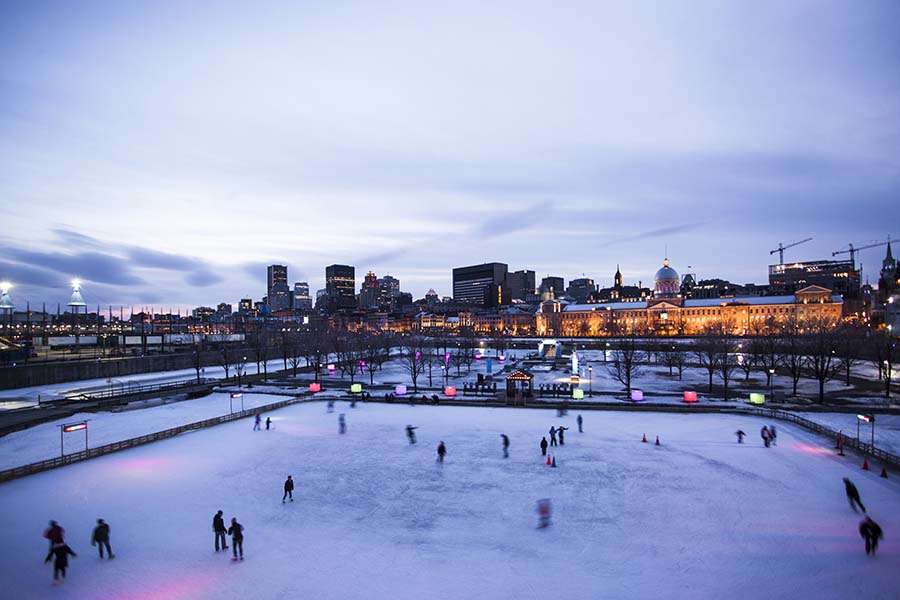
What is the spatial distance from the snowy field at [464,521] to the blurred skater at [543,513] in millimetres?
390

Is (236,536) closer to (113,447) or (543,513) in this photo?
(543,513)

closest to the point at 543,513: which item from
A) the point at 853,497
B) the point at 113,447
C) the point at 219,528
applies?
the point at 219,528

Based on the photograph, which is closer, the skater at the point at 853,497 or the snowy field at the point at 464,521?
the snowy field at the point at 464,521

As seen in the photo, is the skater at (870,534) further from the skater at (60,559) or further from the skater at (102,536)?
the skater at (60,559)

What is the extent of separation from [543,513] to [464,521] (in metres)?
2.90

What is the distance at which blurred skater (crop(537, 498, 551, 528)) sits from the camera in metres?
17.2

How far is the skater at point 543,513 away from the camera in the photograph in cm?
1720

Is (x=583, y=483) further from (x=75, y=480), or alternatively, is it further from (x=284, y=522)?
(x=75, y=480)

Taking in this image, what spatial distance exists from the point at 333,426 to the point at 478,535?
760 inches

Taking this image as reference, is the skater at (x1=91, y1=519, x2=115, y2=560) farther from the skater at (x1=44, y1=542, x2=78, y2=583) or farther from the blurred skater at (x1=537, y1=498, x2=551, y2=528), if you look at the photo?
the blurred skater at (x1=537, y1=498, x2=551, y2=528)

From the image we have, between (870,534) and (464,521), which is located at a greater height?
(870,534)

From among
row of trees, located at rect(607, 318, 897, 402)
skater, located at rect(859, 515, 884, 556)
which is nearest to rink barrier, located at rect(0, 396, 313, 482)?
skater, located at rect(859, 515, 884, 556)

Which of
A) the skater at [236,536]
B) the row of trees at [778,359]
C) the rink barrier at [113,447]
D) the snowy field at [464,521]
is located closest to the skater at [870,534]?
the snowy field at [464,521]

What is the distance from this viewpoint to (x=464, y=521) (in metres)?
17.5
